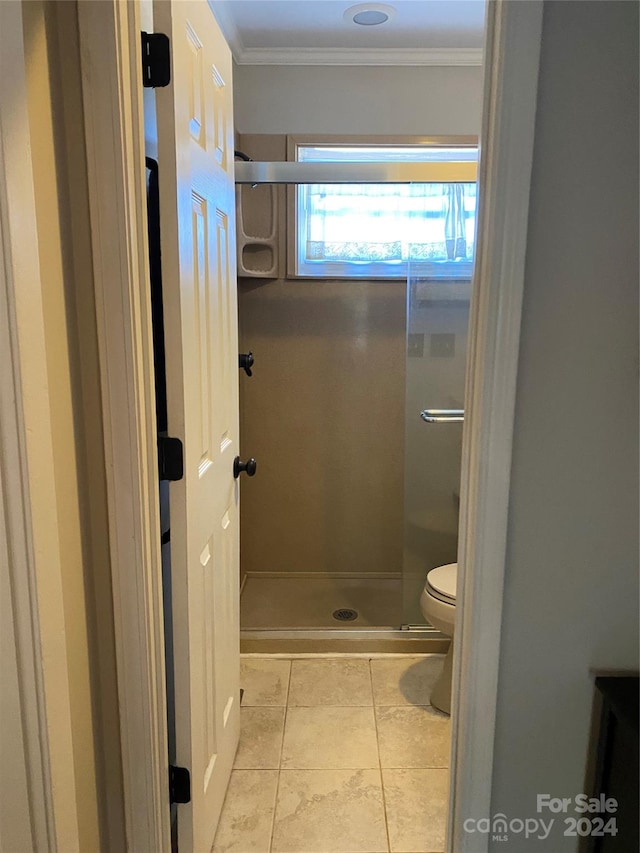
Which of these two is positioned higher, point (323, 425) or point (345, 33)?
point (345, 33)

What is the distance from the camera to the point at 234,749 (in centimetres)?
191

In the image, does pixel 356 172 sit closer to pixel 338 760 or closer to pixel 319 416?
pixel 319 416

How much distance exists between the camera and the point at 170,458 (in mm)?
1282

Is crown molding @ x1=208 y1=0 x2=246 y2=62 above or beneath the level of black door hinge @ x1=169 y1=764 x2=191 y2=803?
above

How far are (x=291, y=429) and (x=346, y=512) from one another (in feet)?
1.71

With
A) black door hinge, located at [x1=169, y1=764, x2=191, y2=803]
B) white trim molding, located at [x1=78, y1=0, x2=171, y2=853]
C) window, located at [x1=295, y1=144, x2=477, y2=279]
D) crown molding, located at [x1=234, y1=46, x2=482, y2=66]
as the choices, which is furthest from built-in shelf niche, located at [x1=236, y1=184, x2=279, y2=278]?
black door hinge, located at [x1=169, y1=764, x2=191, y2=803]

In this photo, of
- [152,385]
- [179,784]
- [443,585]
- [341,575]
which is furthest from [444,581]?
[152,385]

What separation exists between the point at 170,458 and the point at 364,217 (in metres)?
2.01

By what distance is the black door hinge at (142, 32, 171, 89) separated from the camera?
1.14 m

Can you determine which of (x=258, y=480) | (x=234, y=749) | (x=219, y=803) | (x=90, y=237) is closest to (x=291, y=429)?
(x=258, y=480)

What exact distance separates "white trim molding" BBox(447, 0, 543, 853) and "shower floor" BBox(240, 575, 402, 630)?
1.51 meters

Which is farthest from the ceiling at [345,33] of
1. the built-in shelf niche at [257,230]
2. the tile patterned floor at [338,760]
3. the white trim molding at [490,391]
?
the tile patterned floor at [338,760]

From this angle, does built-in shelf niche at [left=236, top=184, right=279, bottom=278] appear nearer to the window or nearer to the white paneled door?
the window

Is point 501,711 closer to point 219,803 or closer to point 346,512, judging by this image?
point 219,803
